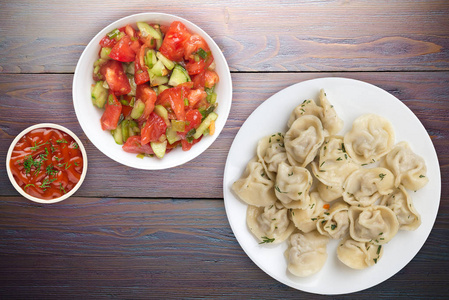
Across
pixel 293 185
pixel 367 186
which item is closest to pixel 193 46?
pixel 293 185

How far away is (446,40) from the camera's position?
2814 millimetres

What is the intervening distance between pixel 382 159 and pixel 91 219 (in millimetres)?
2031

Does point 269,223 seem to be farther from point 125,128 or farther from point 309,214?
point 125,128

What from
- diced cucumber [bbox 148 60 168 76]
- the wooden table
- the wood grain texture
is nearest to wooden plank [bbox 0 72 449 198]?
the wooden table

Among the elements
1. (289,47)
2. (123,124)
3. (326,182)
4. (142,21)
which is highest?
(142,21)

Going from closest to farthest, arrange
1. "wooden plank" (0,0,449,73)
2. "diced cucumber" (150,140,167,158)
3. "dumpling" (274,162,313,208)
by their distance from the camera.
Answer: "diced cucumber" (150,140,167,158) < "dumpling" (274,162,313,208) < "wooden plank" (0,0,449,73)

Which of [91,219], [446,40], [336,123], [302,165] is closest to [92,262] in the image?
[91,219]

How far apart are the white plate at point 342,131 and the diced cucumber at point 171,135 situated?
15.1 inches

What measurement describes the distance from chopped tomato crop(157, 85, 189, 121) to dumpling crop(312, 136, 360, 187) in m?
0.93

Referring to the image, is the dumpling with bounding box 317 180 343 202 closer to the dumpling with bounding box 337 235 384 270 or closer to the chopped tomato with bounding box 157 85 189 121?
the dumpling with bounding box 337 235 384 270

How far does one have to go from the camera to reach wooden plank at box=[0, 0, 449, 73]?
2.78 meters

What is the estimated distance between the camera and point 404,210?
267cm

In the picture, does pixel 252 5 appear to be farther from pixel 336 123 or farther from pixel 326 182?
pixel 326 182

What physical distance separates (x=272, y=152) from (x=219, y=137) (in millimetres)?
384
